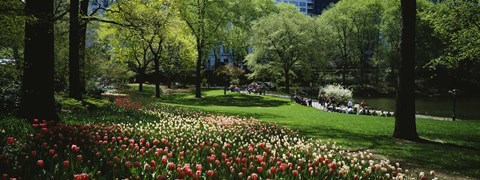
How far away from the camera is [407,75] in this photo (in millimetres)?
13141

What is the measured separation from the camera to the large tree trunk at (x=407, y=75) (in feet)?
42.9

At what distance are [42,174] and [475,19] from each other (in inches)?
1193

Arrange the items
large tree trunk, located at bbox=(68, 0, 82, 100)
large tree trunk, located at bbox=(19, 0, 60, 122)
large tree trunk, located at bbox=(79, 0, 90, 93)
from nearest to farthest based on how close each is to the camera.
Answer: large tree trunk, located at bbox=(19, 0, 60, 122) → large tree trunk, located at bbox=(68, 0, 82, 100) → large tree trunk, located at bbox=(79, 0, 90, 93)

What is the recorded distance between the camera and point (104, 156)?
5.67 metres

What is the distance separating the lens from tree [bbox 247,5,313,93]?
5178cm

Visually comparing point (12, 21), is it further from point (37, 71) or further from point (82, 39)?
point (82, 39)

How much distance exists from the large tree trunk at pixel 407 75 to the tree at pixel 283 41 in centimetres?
3766

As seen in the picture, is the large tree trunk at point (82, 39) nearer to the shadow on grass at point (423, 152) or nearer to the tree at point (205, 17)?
the shadow on grass at point (423, 152)

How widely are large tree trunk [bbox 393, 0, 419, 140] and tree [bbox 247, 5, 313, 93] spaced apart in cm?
3766

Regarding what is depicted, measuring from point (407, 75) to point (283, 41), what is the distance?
39611mm

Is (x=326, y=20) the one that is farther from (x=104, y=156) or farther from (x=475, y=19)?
(x=104, y=156)

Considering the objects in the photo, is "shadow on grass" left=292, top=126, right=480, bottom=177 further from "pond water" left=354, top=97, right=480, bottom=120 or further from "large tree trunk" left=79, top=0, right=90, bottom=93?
"pond water" left=354, top=97, right=480, bottom=120

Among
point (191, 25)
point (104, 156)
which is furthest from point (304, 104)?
point (104, 156)

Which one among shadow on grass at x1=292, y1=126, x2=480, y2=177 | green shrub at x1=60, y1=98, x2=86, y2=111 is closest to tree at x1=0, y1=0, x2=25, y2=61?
green shrub at x1=60, y1=98, x2=86, y2=111
